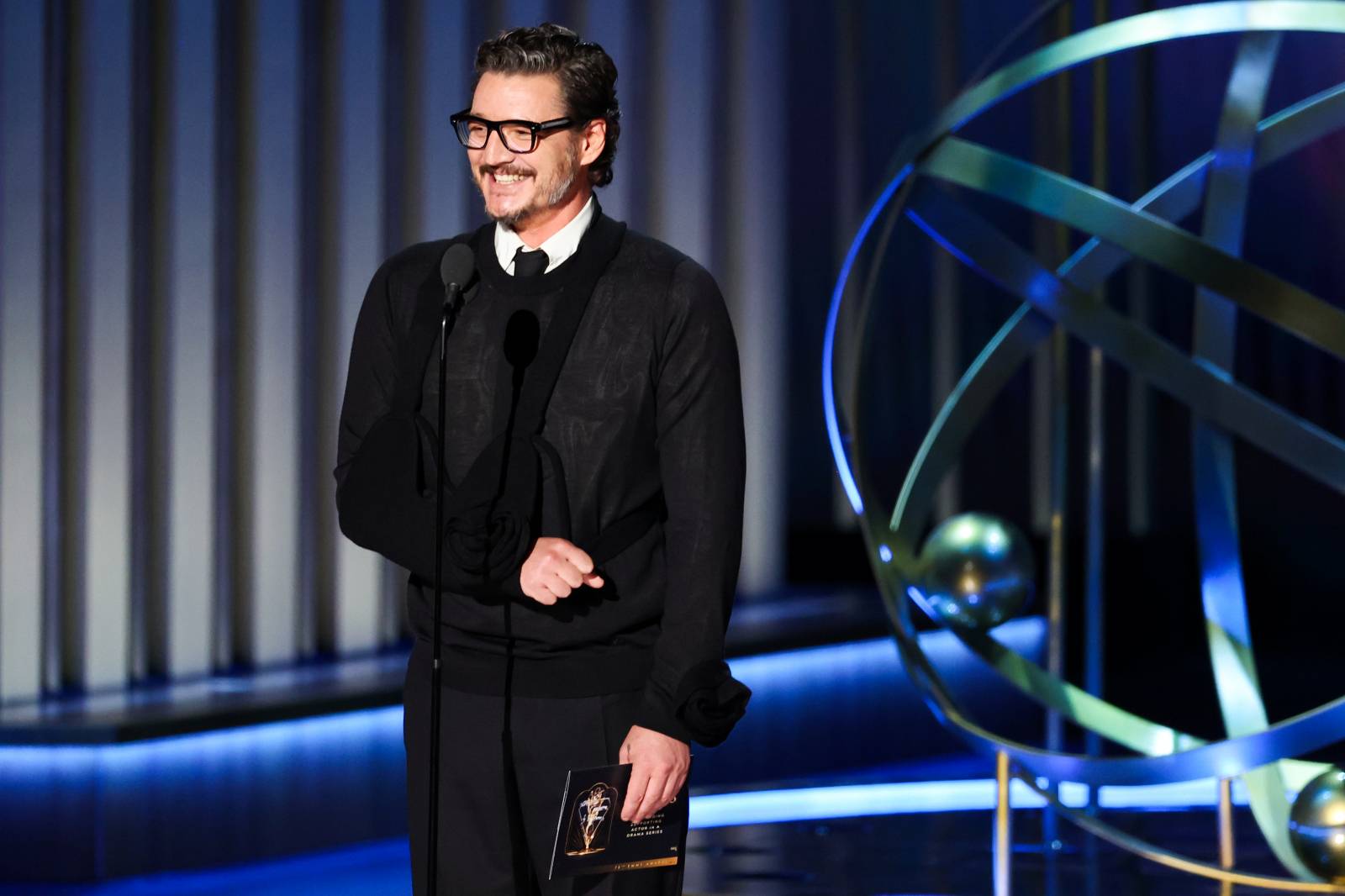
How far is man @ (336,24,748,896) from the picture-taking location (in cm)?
173

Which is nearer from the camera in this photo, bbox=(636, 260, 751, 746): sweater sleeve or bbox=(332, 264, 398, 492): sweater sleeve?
bbox=(636, 260, 751, 746): sweater sleeve

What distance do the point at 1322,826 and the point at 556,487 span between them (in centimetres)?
183

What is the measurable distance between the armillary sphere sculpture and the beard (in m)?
1.49

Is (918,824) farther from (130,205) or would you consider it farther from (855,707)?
(130,205)

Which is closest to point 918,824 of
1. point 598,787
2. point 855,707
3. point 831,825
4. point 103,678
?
point 831,825

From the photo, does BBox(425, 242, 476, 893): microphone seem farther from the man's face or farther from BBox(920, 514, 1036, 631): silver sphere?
BBox(920, 514, 1036, 631): silver sphere

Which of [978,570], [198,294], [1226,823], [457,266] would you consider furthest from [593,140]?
[198,294]

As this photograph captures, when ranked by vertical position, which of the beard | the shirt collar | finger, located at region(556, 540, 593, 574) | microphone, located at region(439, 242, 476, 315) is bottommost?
finger, located at region(556, 540, 593, 574)

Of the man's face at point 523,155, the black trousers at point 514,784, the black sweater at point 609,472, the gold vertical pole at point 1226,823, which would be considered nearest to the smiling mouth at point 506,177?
the man's face at point 523,155

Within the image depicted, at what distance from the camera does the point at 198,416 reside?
16.2ft

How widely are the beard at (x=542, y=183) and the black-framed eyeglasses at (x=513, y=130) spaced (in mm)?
24

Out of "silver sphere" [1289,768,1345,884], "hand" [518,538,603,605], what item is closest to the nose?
"hand" [518,538,603,605]

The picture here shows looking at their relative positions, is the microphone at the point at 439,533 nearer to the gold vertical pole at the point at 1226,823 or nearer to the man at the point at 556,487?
the man at the point at 556,487

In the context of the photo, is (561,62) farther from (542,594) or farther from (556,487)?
(542,594)
